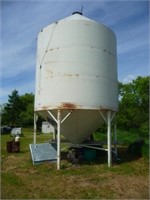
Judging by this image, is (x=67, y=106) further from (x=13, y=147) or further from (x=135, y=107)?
(x=135, y=107)

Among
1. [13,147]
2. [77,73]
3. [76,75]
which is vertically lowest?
[13,147]

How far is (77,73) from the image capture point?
16766 millimetres

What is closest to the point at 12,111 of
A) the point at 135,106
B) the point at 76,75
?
the point at 135,106

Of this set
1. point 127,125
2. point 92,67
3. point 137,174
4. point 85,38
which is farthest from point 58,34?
point 127,125

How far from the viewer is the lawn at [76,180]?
38.0 feet

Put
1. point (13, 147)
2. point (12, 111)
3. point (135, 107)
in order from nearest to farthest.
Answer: point (13, 147) < point (135, 107) < point (12, 111)

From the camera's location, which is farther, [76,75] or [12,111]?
[12,111]

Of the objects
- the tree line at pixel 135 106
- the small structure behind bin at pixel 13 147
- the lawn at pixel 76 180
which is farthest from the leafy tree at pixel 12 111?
the lawn at pixel 76 180

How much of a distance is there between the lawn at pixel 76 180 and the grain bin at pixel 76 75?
2870 mm

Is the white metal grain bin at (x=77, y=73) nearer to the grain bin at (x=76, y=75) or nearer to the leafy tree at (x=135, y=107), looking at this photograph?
the grain bin at (x=76, y=75)

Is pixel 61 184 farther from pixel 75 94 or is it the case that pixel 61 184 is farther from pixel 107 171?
pixel 75 94

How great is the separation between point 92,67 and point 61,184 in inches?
278

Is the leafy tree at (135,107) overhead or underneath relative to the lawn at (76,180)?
overhead

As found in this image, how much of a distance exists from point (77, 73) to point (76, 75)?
0.42ft
